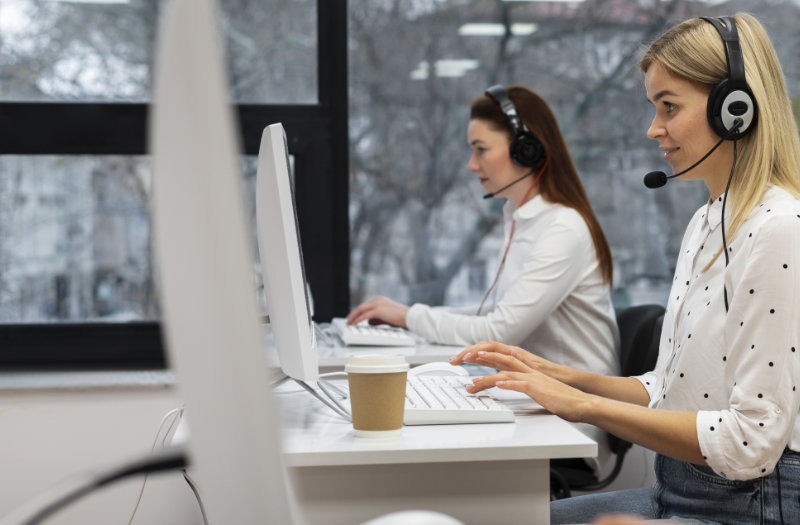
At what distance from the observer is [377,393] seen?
1.14 metres

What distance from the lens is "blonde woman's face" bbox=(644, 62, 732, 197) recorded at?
4.39 ft

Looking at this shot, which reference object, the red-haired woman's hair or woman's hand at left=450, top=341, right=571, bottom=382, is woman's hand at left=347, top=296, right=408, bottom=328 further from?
woman's hand at left=450, top=341, right=571, bottom=382

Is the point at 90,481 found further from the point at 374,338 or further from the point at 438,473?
the point at 374,338

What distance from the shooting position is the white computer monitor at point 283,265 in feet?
3.77

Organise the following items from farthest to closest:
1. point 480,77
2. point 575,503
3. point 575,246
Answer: point 480,77 → point 575,246 → point 575,503

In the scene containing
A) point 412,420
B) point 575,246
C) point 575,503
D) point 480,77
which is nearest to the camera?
point 412,420

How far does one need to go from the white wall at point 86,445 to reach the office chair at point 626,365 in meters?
0.94

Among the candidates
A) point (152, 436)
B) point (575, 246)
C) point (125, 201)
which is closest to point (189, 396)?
point (575, 246)

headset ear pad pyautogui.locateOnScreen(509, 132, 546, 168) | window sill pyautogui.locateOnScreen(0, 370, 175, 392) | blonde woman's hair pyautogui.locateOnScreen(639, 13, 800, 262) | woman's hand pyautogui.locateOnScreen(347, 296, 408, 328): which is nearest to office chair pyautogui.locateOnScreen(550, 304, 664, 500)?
headset ear pad pyautogui.locateOnScreen(509, 132, 546, 168)

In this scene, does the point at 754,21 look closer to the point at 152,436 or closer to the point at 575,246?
the point at 575,246

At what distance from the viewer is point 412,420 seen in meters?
1.24

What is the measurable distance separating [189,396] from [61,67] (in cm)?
243

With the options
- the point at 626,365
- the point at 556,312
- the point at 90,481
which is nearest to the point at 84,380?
the point at 556,312

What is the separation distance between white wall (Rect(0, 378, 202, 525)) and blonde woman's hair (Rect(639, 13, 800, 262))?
152 centimetres
